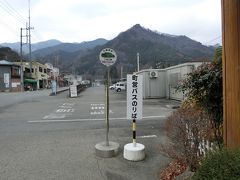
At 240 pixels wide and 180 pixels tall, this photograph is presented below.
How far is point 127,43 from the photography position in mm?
94312

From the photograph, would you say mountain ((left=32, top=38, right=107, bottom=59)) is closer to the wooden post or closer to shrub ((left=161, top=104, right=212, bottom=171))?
shrub ((left=161, top=104, right=212, bottom=171))

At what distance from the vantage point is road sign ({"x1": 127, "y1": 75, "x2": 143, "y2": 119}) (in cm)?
724

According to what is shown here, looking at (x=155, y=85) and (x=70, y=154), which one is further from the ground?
(x=155, y=85)

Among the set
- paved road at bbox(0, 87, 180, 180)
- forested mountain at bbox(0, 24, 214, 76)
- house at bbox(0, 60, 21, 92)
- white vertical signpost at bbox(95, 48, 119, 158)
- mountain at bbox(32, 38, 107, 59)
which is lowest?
paved road at bbox(0, 87, 180, 180)

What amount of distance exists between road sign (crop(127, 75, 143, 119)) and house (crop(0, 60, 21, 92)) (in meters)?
65.1

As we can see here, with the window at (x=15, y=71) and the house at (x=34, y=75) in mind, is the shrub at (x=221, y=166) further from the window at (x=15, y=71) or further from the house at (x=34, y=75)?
the house at (x=34, y=75)

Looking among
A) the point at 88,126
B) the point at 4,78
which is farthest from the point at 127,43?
the point at 88,126

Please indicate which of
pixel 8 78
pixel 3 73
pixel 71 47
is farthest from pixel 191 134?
pixel 71 47

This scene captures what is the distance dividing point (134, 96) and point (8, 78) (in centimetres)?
6606

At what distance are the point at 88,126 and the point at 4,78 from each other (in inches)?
2396

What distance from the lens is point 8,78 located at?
6850cm

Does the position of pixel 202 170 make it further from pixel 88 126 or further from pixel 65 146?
pixel 88 126

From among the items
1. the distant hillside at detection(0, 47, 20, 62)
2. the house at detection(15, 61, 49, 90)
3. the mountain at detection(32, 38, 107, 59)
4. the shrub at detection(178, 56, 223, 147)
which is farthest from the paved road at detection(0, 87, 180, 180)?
the mountain at detection(32, 38, 107, 59)

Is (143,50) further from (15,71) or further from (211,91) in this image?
(211,91)
